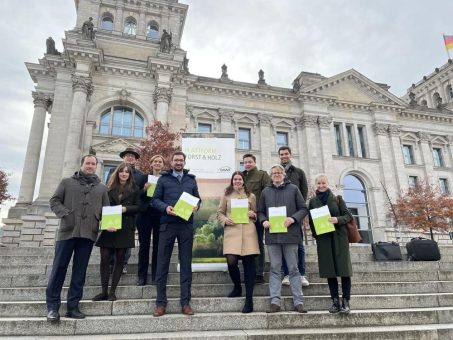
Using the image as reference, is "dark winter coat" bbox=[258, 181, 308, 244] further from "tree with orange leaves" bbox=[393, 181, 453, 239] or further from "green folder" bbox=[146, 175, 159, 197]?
"tree with orange leaves" bbox=[393, 181, 453, 239]

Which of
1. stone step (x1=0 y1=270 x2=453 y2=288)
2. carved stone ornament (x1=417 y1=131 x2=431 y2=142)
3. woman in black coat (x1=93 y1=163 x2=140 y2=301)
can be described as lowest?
stone step (x1=0 y1=270 x2=453 y2=288)

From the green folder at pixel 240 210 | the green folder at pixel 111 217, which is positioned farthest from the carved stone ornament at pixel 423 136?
the green folder at pixel 111 217

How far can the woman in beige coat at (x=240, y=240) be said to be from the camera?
5198 millimetres

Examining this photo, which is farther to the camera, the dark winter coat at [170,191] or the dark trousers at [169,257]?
the dark winter coat at [170,191]

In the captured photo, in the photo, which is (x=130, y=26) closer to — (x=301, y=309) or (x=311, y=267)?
(x=311, y=267)

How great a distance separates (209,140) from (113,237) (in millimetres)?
3473

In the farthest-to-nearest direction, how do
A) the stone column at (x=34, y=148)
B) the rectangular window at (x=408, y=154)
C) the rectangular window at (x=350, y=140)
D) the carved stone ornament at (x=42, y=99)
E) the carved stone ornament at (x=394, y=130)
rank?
the rectangular window at (x=408, y=154) → the carved stone ornament at (x=394, y=130) → the rectangular window at (x=350, y=140) → the carved stone ornament at (x=42, y=99) → the stone column at (x=34, y=148)

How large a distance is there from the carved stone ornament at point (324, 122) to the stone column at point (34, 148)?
24.0m

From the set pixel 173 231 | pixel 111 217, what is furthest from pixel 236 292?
pixel 111 217

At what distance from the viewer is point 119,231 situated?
→ 17.7 ft

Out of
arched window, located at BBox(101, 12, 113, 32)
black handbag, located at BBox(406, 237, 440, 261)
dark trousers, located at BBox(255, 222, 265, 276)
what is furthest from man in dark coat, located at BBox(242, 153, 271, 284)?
arched window, located at BBox(101, 12, 113, 32)

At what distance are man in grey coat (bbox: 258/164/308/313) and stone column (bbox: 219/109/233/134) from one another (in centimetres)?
2293

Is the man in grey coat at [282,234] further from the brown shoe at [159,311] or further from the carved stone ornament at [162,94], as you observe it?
the carved stone ornament at [162,94]

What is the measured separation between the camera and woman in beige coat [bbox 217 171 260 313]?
5.20 metres
